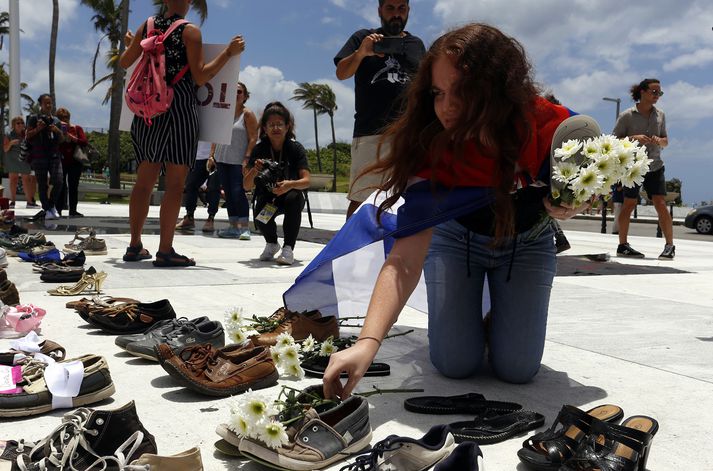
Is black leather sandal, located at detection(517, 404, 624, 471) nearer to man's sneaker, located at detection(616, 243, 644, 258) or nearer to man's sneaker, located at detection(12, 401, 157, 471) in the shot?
man's sneaker, located at detection(12, 401, 157, 471)

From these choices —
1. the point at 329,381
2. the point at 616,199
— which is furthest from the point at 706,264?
the point at 329,381

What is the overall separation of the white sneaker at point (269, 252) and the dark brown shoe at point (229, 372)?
3.87m

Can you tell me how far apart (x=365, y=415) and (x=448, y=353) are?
86 centimetres

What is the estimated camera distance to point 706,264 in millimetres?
8109

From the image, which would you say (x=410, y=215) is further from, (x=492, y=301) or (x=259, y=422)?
(x=259, y=422)

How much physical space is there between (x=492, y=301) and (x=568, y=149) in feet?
2.80

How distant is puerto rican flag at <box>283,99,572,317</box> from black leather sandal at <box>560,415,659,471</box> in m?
0.87

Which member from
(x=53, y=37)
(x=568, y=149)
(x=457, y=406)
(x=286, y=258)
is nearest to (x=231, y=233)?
(x=286, y=258)

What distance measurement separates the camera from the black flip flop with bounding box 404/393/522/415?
2301 millimetres

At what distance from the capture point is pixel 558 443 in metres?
1.87

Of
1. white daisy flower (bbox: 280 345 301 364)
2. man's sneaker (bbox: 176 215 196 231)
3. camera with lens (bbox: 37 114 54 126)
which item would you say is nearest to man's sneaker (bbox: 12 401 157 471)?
white daisy flower (bbox: 280 345 301 364)

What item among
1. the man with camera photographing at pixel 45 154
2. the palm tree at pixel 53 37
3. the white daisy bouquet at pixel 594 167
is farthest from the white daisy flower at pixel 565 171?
the palm tree at pixel 53 37

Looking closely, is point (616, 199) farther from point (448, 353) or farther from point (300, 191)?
point (448, 353)

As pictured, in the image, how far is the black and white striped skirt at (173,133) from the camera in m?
5.28
